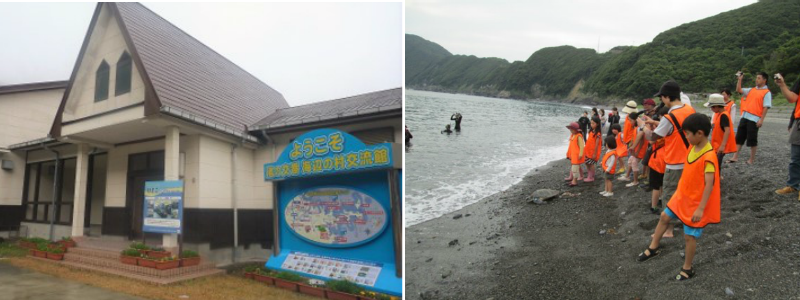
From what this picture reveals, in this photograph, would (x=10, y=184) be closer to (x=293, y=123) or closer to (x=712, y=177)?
(x=293, y=123)

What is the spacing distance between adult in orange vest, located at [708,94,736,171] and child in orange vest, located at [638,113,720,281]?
6.57ft

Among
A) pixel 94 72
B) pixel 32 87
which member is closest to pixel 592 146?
pixel 94 72

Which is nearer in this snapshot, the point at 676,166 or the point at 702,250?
the point at 702,250

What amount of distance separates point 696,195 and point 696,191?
3 centimetres

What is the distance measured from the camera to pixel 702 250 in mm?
Answer: 3627

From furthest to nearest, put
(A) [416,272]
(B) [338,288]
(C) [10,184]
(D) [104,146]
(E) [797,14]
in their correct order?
(E) [797,14], (C) [10,184], (D) [104,146], (B) [338,288], (A) [416,272]

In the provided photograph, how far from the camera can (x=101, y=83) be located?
7.97 metres

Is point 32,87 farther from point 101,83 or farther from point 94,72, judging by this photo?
point 101,83

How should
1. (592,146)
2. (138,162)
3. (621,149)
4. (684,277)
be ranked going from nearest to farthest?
1. (684,277)
2. (621,149)
3. (592,146)
4. (138,162)

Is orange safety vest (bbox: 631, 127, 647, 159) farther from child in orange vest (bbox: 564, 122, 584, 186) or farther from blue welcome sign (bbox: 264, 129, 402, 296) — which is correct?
blue welcome sign (bbox: 264, 129, 402, 296)

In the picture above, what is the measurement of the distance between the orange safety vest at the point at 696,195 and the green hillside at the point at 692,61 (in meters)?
16.0

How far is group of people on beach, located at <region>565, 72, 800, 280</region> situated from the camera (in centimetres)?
322

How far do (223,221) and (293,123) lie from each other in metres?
2.11

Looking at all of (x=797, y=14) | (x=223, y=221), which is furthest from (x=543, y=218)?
(x=797, y=14)
